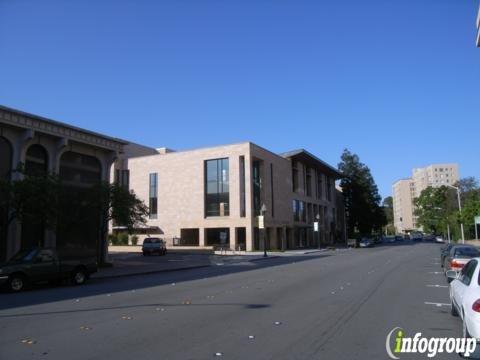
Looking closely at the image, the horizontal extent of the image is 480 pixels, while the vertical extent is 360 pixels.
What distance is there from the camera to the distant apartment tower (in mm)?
166500

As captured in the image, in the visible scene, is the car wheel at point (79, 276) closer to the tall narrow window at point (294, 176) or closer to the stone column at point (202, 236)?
the stone column at point (202, 236)

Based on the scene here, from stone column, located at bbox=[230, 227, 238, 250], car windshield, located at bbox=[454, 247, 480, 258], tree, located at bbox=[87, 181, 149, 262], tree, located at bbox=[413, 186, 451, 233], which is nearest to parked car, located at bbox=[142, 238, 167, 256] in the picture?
stone column, located at bbox=[230, 227, 238, 250]

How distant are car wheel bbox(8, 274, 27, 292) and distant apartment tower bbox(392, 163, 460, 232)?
149 meters

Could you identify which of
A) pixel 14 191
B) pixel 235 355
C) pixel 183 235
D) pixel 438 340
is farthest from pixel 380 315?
pixel 183 235

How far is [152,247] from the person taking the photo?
4519 centimetres

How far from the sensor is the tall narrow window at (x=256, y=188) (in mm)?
56700

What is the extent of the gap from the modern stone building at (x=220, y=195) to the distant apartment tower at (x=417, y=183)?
102 metres

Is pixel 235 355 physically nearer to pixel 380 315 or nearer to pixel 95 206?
pixel 380 315

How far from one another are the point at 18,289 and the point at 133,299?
250 inches

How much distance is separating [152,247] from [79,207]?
2013 centimetres

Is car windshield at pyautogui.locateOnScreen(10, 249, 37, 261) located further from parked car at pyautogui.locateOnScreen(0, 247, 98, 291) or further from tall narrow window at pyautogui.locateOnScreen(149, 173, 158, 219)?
tall narrow window at pyautogui.locateOnScreen(149, 173, 158, 219)

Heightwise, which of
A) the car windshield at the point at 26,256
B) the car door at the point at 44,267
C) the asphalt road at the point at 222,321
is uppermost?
the car windshield at the point at 26,256

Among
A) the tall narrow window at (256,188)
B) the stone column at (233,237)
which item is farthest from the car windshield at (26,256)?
the tall narrow window at (256,188)

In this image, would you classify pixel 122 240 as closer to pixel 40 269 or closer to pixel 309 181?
pixel 309 181
